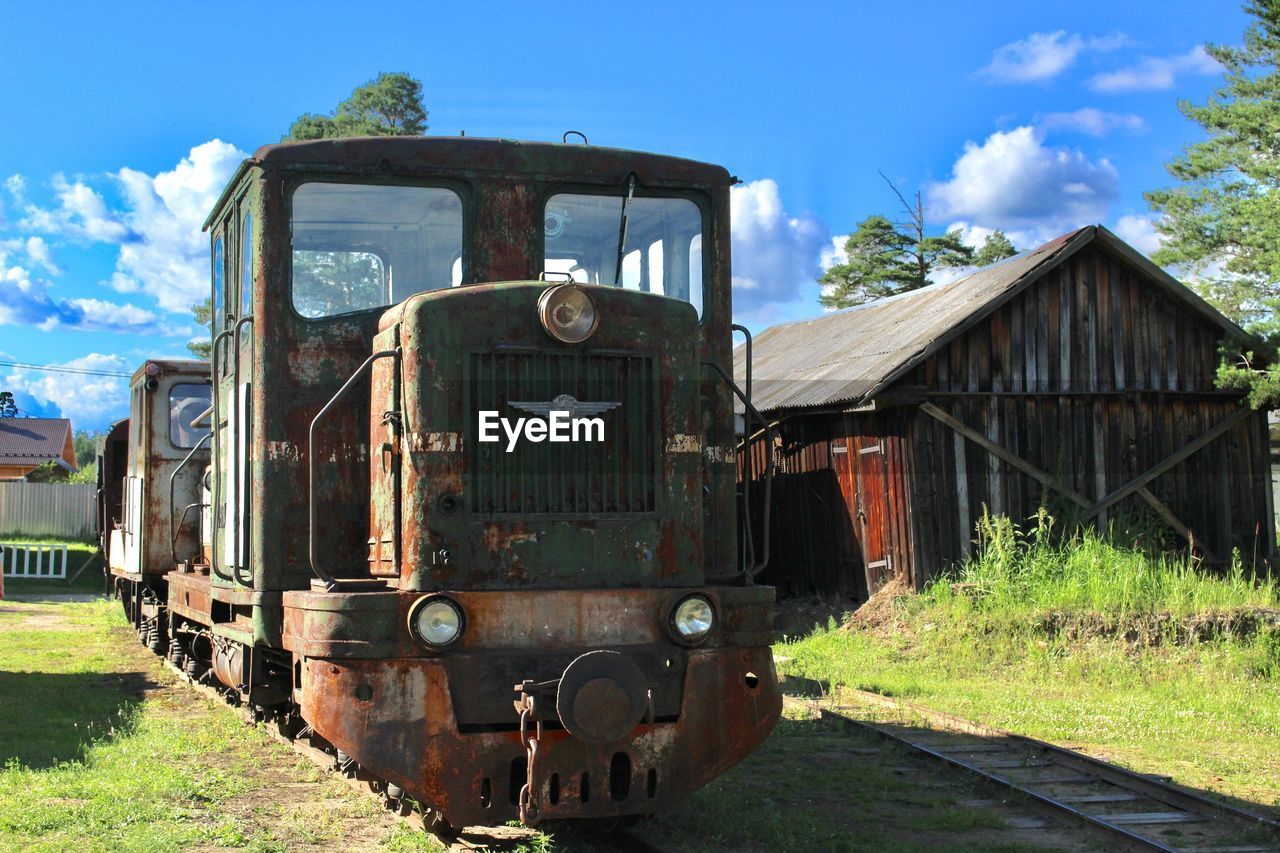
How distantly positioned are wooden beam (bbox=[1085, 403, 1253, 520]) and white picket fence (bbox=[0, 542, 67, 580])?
2016 cm

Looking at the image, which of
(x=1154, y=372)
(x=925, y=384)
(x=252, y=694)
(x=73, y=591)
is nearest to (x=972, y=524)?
(x=925, y=384)

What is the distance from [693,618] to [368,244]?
249 cm

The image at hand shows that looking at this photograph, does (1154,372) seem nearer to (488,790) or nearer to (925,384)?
(925,384)

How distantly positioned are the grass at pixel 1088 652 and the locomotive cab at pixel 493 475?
13.5ft

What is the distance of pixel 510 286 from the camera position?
5879 mm

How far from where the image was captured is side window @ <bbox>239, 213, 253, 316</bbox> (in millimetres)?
6633

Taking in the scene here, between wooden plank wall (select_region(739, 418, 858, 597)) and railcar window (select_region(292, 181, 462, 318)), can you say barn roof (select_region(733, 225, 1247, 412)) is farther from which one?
railcar window (select_region(292, 181, 462, 318))

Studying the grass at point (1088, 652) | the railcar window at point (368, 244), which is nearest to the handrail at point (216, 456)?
the railcar window at point (368, 244)

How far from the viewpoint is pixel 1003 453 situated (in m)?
15.3

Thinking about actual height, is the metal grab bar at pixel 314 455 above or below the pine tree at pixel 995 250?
below

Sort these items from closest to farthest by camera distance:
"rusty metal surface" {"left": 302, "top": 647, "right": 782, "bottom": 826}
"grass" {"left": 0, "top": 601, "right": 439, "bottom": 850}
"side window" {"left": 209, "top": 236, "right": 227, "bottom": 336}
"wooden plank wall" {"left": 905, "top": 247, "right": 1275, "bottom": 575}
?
1. "rusty metal surface" {"left": 302, "top": 647, "right": 782, "bottom": 826}
2. "grass" {"left": 0, "top": 601, "right": 439, "bottom": 850}
3. "side window" {"left": 209, "top": 236, "right": 227, "bottom": 336}
4. "wooden plank wall" {"left": 905, "top": 247, "right": 1275, "bottom": 575}

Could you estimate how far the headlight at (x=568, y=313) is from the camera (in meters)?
5.77

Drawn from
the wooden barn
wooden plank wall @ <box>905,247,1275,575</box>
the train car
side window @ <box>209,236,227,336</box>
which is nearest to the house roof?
the train car

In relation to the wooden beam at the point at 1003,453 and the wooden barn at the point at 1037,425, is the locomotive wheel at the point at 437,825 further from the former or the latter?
the wooden beam at the point at 1003,453
